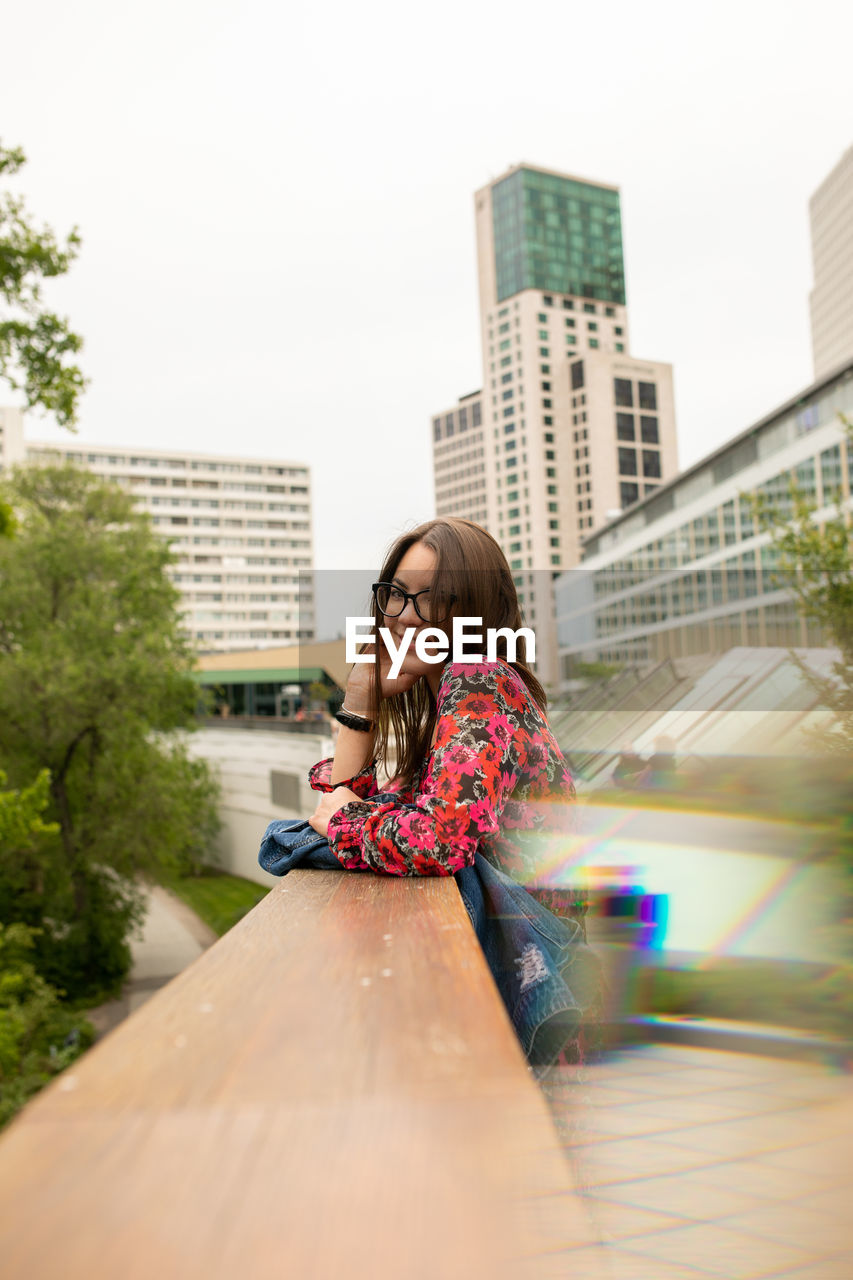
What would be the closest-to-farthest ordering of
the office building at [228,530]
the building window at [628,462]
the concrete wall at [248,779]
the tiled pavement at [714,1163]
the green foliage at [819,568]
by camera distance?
the tiled pavement at [714,1163], the green foliage at [819,568], the concrete wall at [248,779], the building window at [628,462], the office building at [228,530]

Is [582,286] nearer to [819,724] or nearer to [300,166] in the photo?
[300,166]

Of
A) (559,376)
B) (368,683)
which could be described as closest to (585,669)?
Answer: (368,683)

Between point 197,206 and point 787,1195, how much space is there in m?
116

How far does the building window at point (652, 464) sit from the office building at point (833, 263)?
34323mm

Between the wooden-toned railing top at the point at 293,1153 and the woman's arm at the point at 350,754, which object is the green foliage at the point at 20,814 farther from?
the wooden-toned railing top at the point at 293,1153

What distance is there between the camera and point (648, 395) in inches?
3730

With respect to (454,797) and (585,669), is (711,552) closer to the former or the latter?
(585,669)

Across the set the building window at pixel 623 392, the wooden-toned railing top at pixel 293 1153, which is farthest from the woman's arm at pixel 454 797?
the building window at pixel 623 392

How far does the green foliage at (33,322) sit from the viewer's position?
959 cm

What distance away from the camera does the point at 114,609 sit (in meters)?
19.8

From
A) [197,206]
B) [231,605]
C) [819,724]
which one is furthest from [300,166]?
[819,724]

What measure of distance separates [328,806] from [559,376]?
9778cm

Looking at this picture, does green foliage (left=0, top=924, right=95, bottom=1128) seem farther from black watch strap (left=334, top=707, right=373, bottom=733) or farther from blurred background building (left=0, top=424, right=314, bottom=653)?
blurred background building (left=0, top=424, right=314, bottom=653)

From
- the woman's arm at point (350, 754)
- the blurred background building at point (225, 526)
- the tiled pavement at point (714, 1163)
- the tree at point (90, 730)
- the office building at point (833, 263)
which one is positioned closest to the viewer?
the tiled pavement at point (714, 1163)
